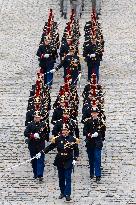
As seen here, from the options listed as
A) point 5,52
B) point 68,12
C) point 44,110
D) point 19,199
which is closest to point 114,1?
point 68,12

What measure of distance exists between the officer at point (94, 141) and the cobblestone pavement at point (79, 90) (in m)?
0.37

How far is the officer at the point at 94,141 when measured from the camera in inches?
404

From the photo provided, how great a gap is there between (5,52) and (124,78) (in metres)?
3.78

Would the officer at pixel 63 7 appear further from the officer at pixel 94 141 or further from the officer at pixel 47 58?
the officer at pixel 94 141

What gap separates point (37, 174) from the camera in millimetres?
10555

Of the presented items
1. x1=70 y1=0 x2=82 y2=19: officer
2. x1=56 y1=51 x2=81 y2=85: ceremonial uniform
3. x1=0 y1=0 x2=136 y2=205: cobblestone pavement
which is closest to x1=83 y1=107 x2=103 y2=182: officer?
x1=0 y1=0 x2=136 y2=205: cobblestone pavement

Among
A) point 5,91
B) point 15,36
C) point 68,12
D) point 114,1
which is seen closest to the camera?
point 5,91

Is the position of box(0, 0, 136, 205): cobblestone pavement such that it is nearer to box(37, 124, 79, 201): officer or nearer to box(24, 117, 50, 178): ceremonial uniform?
box(24, 117, 50, 178): ceremonial uniform

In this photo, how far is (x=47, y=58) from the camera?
13727 millimetres

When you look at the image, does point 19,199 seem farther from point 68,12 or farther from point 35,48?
point 68,12

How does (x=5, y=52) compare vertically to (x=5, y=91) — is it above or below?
above

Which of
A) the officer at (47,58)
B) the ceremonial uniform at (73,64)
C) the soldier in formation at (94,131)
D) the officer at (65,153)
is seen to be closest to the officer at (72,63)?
the ceremonial uniform at (73,64)

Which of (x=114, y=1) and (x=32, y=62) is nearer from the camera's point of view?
(x=32, y=62)

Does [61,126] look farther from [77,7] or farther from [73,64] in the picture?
[77,7]
